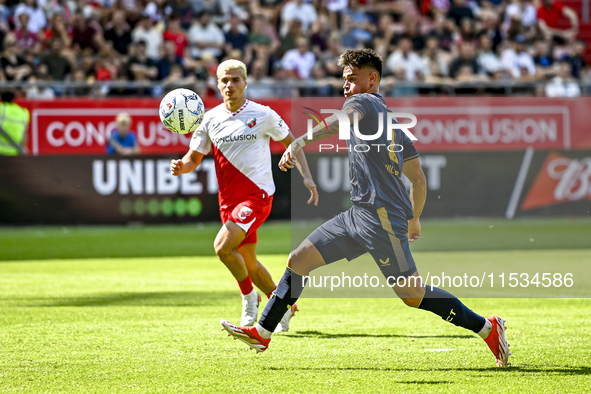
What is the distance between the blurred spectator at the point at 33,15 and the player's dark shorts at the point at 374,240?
47.3ft

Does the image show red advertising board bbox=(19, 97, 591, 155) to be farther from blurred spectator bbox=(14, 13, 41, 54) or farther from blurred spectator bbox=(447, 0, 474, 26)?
blurred spectator bbox=(447, 0, 474, 26)

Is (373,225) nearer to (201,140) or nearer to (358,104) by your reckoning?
(358,104)

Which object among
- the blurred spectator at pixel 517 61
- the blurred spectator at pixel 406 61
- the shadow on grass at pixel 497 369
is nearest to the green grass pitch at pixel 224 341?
the shadow on grass at pixel 497 369

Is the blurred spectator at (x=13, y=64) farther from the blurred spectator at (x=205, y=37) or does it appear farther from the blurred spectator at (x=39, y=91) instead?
the blurred spectator at (x=205, y=37)

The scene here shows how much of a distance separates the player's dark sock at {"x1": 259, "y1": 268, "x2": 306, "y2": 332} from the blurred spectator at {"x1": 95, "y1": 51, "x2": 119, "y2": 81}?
1263 cm

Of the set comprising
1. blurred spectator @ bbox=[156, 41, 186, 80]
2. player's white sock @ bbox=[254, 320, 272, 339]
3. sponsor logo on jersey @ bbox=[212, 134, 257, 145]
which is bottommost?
player's white sock @ bbox=[254, 320, 272, 339]

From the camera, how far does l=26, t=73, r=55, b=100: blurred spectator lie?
651 inches

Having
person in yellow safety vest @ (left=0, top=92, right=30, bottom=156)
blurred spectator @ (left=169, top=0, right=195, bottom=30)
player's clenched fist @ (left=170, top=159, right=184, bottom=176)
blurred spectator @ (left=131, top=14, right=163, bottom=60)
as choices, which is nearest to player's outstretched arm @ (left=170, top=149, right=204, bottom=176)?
A: player's clenched fist @ (left=170, top=159, right=184, bottom=176)

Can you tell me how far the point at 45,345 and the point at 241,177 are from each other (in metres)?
2.05

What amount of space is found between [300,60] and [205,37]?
224 cm

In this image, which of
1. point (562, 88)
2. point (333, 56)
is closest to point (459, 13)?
point (562, 88)

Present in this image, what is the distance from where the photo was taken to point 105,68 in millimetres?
17500

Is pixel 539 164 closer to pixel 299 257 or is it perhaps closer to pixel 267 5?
pixel 267 5

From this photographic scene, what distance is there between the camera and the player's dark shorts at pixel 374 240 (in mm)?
5477
